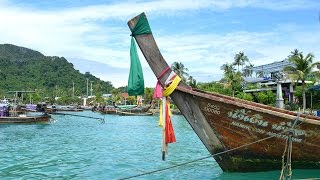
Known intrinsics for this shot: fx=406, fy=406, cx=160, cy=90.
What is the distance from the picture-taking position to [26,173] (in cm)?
1171

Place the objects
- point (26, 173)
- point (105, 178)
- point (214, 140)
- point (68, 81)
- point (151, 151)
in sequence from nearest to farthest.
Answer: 1. point (214, 140)
2. point (105, 178)
3. point (26, 173)
4. point (151, 151)
5. point (68, 81)

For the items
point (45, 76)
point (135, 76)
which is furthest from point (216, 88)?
point (45, 76)

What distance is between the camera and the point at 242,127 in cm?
880

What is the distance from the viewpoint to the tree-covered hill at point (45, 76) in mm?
126375

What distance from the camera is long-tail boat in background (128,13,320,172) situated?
8.50m

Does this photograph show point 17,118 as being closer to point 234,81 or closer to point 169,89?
point 234,81

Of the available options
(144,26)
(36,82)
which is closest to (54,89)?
(36,82)

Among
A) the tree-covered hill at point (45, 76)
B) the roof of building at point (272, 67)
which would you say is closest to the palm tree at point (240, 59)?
the roof of building at point (272, 67)

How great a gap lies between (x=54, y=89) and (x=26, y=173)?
128492mm

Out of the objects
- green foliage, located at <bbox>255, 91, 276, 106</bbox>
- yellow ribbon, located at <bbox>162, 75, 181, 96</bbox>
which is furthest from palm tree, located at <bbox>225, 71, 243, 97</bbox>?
yellow ribbon, located at <bbox>162, 75, 181, 96</bbox>

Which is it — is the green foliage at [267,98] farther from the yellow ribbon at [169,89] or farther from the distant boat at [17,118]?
the yellow ribbon at [169,89]

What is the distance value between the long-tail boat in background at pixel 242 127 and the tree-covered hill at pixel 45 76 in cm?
11279

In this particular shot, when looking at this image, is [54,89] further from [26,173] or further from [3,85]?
[26,173]

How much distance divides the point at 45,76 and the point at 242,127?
142m
